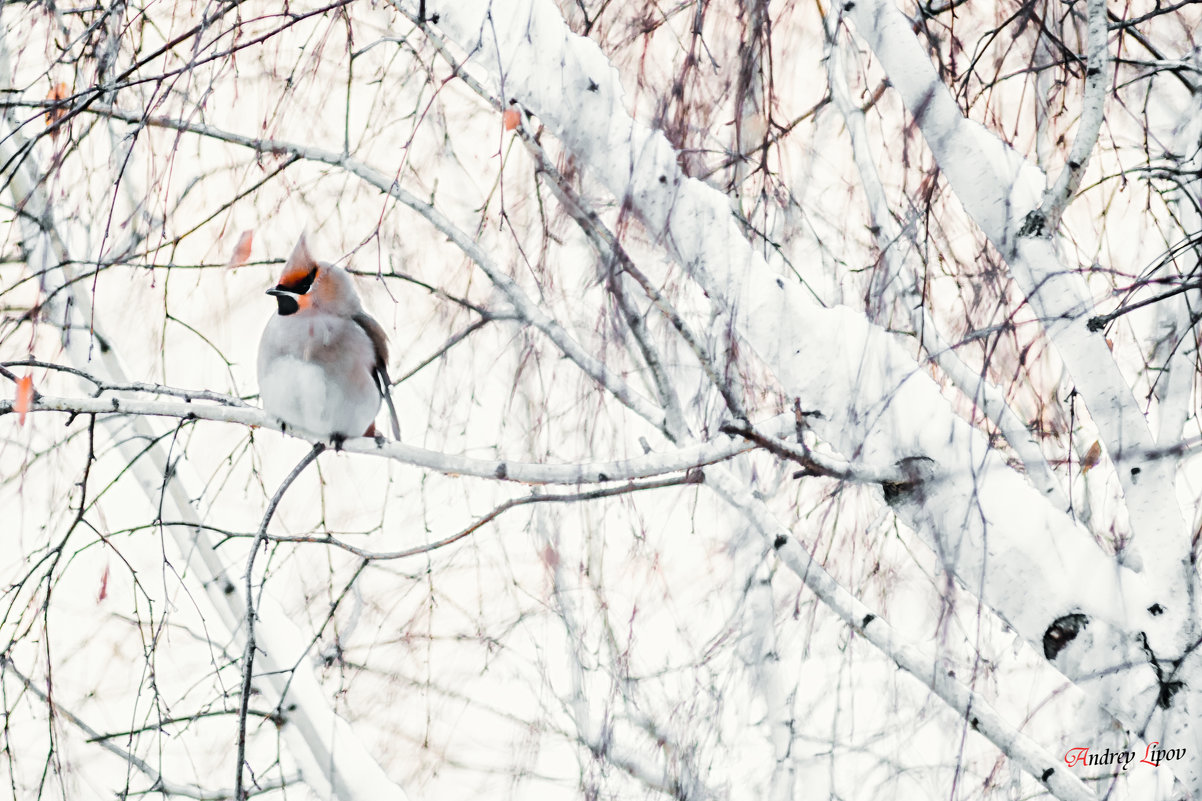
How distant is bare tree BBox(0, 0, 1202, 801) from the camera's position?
1636mm

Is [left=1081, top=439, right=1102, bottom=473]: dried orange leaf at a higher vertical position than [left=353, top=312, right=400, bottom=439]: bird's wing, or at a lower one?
lower

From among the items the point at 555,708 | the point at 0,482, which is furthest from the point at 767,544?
the point at 0,482

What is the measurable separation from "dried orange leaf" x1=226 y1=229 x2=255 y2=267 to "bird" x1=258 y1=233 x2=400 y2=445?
7.3 inches

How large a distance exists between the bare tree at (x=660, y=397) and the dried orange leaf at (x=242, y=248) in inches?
0.6

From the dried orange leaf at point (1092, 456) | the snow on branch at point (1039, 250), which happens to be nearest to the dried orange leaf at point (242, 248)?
the snow on branch at point (1039, 250)

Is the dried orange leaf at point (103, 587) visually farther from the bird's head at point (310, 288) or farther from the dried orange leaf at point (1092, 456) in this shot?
the dried orange leaf at point (1092, 456)

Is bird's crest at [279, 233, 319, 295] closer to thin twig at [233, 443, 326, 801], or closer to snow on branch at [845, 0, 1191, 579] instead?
thin twig at [233, 443, 326, 801]

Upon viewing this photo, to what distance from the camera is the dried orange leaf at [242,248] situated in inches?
93.8

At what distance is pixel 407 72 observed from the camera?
2.45 metres

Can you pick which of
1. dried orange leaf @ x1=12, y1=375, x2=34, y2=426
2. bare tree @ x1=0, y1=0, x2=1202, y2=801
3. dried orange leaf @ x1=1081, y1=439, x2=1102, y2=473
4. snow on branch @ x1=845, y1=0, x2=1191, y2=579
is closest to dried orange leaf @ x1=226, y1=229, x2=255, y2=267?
bare tree @ x1=0, y1=0, x2=1202, y2=801

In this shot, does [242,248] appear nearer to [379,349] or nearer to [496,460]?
[379,349]

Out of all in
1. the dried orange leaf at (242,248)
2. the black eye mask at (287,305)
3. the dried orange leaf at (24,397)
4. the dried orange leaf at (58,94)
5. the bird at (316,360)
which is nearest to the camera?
the dried orange leaf at (24,397)

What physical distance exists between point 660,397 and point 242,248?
926mm

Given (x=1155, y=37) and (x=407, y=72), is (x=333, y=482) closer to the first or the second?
(x=407, y=72)
